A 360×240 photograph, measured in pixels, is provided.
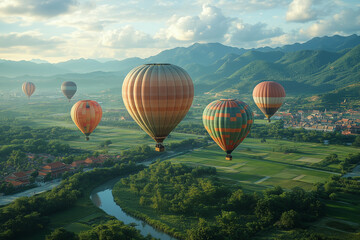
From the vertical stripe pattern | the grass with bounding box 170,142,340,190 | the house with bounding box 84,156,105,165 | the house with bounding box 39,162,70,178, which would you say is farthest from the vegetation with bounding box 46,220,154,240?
the house with bounding box 84,156,105,165

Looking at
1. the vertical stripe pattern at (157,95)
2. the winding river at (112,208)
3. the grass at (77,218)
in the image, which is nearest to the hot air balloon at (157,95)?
the vertical stripe pattern at (157,95)

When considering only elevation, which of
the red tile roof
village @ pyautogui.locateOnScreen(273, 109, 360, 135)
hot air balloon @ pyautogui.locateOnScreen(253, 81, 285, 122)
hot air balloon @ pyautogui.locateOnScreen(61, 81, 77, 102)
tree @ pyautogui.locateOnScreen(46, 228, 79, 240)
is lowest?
tree @ pyautogui.locateOnScreen(46, 228, 79, 240)


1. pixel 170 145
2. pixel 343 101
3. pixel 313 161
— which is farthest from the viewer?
pixel 343 101

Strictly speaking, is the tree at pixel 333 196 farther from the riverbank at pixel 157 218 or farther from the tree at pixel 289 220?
the riverbank at pixel 157 218

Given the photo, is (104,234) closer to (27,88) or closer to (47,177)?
(47,177)

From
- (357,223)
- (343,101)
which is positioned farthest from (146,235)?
(343,101)

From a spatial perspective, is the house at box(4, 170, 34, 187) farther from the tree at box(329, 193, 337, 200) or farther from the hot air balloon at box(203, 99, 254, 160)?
the tree at box(329, 193, 337, 200)

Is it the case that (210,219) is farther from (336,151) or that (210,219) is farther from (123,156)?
(336,151)

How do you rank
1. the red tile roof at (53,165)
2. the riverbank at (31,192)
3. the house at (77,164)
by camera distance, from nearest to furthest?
the riverbank at (31,192), the red tile roof at (53,165), the house at (77,164)
